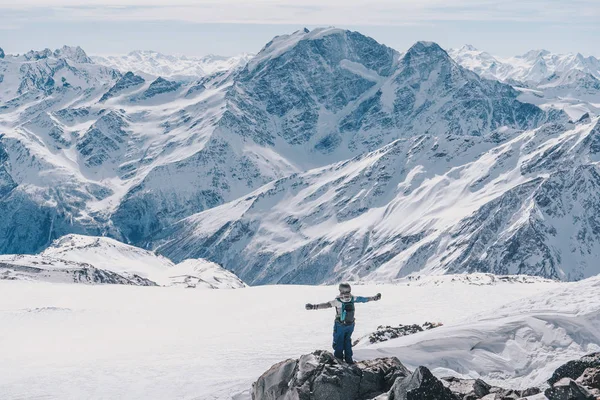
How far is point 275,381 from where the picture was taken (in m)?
21.0

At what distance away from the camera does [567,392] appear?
58.4 ft

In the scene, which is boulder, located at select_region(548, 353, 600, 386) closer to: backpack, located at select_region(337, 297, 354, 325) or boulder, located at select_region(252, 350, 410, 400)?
boulder, located at select_region(252, 350, 410, 400)

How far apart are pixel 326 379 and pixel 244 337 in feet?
58.6

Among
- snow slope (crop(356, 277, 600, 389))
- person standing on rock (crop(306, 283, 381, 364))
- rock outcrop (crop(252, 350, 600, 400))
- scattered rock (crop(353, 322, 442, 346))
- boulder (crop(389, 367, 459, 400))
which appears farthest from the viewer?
scattered rock (crop(353, 322, 442, 346))

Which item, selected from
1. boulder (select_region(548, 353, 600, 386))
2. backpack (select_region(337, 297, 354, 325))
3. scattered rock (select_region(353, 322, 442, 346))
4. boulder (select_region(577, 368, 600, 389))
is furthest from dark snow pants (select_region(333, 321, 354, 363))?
scattered rock (select_region(353, 322, 442, 346))

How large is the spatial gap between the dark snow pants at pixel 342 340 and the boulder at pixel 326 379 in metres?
0.99

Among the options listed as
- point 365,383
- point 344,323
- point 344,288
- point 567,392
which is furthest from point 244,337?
point 567,392

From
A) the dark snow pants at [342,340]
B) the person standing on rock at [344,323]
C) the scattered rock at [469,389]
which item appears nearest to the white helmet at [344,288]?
the person standing on rock at [344,323]

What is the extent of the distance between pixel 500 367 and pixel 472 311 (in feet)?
49.2

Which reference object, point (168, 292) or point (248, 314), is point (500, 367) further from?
point (168, 292)

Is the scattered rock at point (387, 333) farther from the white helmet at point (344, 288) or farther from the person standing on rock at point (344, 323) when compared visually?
the white helmet at point (344, 288)

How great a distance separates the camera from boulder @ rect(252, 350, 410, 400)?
1988 centimetres

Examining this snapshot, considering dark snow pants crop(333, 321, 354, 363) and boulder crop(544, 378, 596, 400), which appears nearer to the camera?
boulder crop(544, 378, 596, 400)

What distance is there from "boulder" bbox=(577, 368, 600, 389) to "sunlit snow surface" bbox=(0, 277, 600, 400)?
5599mm
